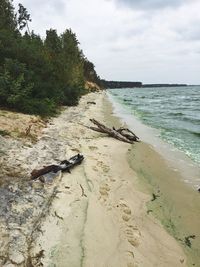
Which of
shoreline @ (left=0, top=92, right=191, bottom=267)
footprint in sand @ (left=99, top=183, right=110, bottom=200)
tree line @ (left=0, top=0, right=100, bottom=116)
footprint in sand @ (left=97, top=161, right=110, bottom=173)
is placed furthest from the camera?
tree line @ (left=0, top=0, right=100, bottom=116)

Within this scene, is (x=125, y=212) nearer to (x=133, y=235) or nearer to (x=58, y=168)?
(x=133, y=235)

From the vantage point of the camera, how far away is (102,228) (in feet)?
17.7

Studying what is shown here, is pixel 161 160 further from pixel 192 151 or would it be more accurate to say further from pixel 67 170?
pixel 67 170

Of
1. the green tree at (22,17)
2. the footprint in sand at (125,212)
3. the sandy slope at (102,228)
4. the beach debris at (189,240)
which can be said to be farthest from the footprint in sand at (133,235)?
the green tree at (22,17)

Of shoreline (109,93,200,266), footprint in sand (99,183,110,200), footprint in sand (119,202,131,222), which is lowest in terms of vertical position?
shoreline (109,93,200,266)

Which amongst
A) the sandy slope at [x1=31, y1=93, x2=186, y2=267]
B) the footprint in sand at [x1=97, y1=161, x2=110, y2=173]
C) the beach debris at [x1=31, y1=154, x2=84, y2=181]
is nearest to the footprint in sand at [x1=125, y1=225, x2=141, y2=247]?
the sandy slope at [x1=31, y1=93, x2=186, y2=267]

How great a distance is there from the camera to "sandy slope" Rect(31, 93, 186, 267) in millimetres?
4598

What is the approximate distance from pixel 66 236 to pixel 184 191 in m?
3.80

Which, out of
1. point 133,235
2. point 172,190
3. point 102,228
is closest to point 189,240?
point 133,235

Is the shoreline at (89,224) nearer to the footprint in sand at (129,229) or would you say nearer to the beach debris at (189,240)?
the footprint in sand at (129,229)

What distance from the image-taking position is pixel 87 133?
1318 centimetres

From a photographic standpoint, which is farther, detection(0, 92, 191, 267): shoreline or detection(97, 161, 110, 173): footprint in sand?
detection(97, 161, 110, 173): footprint in sand

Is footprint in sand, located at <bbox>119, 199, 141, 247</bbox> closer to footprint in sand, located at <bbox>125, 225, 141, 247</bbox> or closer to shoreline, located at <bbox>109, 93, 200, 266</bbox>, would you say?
footprint in sand, located at <bbox>125, 225, 141, 247</bbox>

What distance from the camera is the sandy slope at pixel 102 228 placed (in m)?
4.60
